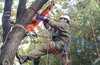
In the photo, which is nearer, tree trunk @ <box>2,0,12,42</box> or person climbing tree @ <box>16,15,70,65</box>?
tree trunk @ <box>2,0,12,42</box>

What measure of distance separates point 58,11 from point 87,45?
6.74ft

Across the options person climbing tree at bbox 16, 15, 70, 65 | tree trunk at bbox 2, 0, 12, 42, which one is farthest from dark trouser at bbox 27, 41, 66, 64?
tree trunk at bbox 2, 0, 12, 42

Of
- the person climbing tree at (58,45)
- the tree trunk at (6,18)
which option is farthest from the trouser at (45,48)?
the tree trunk at (6,18)

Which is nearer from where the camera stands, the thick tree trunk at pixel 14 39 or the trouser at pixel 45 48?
the thick tree trunk at pixel 14 39

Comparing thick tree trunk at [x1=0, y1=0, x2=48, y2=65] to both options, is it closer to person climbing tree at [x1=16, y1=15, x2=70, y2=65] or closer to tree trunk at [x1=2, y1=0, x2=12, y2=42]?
tree trunk at [x1=2, y1=0, x2=12, y2=42]

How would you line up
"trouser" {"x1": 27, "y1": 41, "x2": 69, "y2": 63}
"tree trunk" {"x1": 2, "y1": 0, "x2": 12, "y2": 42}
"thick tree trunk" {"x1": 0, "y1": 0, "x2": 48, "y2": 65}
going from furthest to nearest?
"trouser" {"x1": 27, "y1": 41, "x2": 69, "y2": 63}
"tree trunk" {"x1": 2, "y1": 0, "x2": 12, "y2": 42}
"thick tree trunk" {"x1": 0, "y1": 0, "x2": 48, "y2": 65}

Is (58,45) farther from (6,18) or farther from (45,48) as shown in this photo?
(6,18)

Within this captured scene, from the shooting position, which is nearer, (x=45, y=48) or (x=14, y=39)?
(x=14, y=39)

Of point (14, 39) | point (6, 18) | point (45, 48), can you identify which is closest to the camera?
point (14, 39)

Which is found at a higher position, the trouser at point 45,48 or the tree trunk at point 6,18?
the tree trunk at point 6,18

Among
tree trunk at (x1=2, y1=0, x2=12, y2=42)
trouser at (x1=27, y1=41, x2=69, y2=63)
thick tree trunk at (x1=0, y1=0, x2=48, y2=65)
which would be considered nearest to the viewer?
thick tree trunk at (x1=0, y1=0, x2=48, y2=65)

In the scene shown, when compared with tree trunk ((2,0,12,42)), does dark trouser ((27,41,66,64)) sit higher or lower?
lower

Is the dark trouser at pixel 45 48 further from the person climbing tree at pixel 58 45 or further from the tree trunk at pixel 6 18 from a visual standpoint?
the tree trunk at pixel 6 18

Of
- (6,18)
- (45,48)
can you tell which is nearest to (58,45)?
(45,48)
